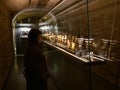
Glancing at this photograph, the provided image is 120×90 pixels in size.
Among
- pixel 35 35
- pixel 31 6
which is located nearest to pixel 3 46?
pixel 35 35

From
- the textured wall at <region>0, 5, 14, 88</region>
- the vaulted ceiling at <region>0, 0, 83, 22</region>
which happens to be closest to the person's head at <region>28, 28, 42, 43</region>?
the vaulted ceiling at <region>0, 0, 83, 22</region>

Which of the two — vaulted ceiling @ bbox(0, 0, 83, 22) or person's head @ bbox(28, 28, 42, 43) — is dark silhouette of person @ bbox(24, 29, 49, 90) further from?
vaulted ceiling @ bbox(0, 0, 83, 22)

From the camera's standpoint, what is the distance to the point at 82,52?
2926mm

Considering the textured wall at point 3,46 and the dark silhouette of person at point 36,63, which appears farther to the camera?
the textured wall at point 3,46

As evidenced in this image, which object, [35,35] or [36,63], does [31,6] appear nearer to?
[35,35]

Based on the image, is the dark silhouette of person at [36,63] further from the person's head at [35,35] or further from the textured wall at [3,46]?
the textured wall at [3,46]

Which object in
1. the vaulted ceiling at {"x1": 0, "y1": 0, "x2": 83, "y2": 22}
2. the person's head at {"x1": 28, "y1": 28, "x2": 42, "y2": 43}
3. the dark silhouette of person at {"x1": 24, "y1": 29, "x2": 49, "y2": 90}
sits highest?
the vaulted ceiling at {"x1": 0, "y1": 0, "x2": 83, "y2": 22}

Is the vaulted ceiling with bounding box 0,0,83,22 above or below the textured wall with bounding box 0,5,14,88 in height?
above

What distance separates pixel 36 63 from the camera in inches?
140

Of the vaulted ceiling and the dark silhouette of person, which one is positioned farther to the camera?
the vaulted ceiling

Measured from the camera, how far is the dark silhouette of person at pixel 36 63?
3557 mm

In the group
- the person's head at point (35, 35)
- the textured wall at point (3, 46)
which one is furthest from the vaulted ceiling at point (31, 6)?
the person's head at point (35, 35)

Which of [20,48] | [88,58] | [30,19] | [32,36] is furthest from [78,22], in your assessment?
[30,19]

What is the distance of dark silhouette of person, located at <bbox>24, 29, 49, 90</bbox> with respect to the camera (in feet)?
11.7
